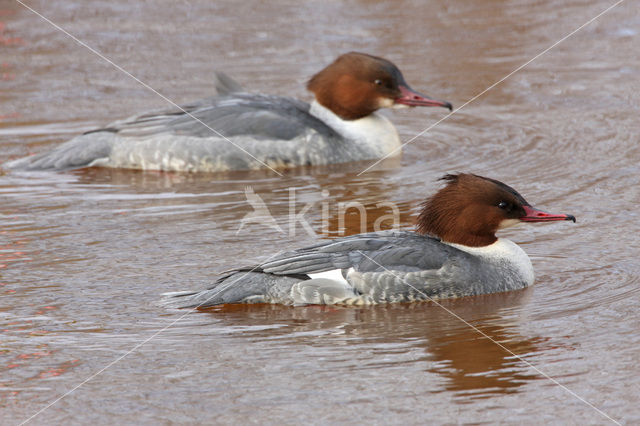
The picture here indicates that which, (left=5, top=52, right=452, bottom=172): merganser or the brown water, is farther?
(left=5, top=52, right=452, bottom=172): merganser

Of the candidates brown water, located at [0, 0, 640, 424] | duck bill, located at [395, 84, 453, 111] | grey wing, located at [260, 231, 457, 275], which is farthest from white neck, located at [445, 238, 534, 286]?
duck bill, located at [395, 84, 453, 111]

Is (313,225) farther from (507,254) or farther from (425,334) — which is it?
(425,334)

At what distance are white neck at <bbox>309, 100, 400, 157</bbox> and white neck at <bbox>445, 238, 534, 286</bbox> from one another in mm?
3631

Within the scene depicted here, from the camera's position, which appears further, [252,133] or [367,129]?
[367,129]

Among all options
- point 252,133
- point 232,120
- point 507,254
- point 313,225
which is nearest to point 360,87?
point 252,133

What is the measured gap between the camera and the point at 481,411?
547cm

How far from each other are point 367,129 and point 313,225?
2.54m

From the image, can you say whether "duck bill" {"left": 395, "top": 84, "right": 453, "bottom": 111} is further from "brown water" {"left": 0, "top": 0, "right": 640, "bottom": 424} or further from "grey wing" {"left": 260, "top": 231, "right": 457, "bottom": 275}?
"grey wing" {"left": 260, "top": 231, "right": 457, "bottom": 275}

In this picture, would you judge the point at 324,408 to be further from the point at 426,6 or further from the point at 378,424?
the point at 426,6

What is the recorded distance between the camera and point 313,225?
28.7ft

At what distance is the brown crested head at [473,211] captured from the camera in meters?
7.23

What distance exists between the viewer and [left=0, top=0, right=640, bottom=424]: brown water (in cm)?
574

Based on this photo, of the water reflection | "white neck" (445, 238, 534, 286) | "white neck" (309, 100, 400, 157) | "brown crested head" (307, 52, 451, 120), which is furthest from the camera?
"white neck" (309, 100, 400, 157)

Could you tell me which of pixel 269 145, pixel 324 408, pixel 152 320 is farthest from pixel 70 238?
pixel 324 408
